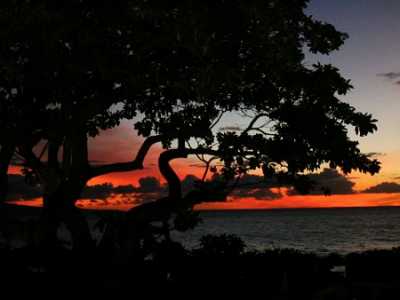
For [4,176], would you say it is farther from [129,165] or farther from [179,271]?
[179,271]

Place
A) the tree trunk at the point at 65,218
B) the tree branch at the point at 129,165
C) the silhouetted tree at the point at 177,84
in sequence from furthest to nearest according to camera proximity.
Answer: the tree branch at the point at 129,165, the tree trunk at the point at 65,218, the silhouetted tree at the point at 177,84

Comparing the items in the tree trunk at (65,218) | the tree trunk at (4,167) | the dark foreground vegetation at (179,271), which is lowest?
the dark foreground vegetation at (179,271)

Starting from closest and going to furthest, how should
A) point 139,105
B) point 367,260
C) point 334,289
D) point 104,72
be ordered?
point 334,289 → point 104,72 → point 139,105 → point 367,260

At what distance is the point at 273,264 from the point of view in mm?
18922

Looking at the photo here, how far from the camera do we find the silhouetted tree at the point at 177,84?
43.5ft

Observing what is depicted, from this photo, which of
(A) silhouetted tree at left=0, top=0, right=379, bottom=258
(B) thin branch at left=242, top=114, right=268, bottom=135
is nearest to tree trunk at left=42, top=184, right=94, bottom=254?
(A) silhouetted tree at left=0, top=0, right=379, bottom=258

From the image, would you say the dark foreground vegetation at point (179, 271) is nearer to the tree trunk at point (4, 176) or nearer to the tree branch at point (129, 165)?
the tree trunk at point (4, 176)

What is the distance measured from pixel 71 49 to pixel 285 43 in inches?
216

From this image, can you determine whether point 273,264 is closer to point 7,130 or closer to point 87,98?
point 87,98

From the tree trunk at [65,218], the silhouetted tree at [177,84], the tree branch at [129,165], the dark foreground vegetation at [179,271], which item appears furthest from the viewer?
the tree branch at [129,165]

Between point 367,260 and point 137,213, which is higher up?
point 137,213

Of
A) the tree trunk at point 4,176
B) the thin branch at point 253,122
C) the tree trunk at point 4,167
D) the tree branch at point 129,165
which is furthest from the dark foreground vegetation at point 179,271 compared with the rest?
the thin branch at point 253,122

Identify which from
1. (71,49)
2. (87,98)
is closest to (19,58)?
(71,49)

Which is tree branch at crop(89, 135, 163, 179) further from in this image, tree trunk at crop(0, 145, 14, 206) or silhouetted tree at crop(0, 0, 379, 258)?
tree trunk at crop(0, 145, 14, 206)
